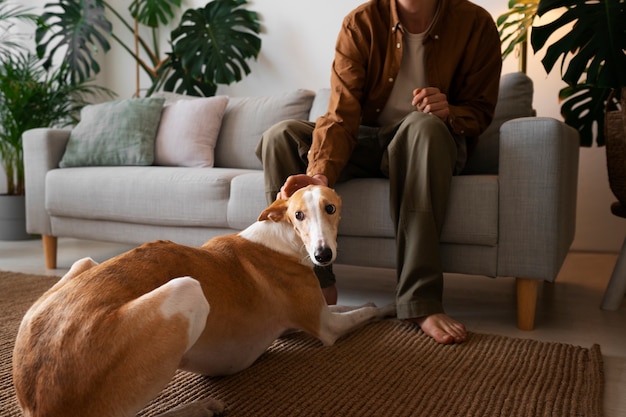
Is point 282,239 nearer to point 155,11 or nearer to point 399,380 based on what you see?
point 399,380

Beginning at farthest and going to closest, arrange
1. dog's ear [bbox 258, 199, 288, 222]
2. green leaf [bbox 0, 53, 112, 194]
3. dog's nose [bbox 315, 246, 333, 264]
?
green leaf [bbox 0, 53, 112, 194]
dog's ear [bbox 258, 199, 288, 222]
dog's nose [bbox 315, 246, 333, 264]

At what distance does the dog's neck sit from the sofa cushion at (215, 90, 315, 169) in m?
1.52

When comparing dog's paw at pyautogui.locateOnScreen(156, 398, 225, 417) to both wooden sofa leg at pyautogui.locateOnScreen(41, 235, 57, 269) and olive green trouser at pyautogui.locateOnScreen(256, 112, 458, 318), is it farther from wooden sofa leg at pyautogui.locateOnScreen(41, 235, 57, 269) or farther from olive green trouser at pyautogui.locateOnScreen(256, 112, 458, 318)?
wooden sofa leg at pyautogui.locateOnScreen(41, 235, 57, 269)

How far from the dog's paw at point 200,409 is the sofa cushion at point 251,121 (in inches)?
75.0

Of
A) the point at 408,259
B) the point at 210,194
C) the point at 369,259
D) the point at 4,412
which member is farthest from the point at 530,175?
the point at 4,412

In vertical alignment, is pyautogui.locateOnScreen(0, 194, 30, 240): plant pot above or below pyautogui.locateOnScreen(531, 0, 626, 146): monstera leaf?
below

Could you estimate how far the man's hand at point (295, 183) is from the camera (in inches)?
61.7

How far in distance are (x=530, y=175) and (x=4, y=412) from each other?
1538 millimetres

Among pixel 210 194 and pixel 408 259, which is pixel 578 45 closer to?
pixel 408 259

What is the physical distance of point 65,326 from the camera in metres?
0.96

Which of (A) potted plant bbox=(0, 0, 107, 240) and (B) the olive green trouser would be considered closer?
(B) the olive green trouser

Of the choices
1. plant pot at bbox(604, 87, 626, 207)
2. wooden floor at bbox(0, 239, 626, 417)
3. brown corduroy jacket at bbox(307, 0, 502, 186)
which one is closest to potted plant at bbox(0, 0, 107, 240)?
wooden floor at bbox(0, 239, 626, 417)

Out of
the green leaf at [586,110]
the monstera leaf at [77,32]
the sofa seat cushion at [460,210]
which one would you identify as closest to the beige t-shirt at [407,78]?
the sofa seat cushion at [460,210]

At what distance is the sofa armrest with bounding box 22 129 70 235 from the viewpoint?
9.57 ft
